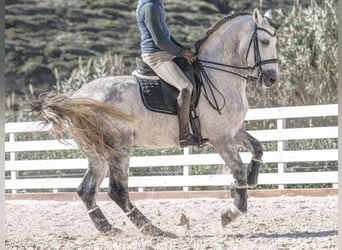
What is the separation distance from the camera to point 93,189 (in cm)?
627

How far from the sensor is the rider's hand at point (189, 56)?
6.46 meters

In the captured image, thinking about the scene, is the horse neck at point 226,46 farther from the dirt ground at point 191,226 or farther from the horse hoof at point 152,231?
the horse hoof at point 152,231

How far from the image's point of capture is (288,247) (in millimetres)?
5609

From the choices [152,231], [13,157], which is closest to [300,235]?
[152,231]

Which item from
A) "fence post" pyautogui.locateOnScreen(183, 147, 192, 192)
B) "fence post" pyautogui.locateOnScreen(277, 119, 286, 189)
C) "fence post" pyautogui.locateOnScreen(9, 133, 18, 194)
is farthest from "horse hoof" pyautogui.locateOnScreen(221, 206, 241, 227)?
"fence post" pyautogui.locateOnScreen(9, 133, 18, 194)

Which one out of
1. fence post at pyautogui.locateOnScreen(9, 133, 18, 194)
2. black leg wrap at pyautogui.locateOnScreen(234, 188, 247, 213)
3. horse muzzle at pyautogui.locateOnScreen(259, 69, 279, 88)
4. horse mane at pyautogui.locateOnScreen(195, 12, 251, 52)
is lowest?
fence post at pyautogui.locateOnScreen(9, 133, 18, 194)

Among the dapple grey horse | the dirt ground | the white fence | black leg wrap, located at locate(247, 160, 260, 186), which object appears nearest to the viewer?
the dirt ground

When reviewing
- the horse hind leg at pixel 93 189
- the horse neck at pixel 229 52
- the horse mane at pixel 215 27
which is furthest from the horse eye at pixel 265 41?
the horse hind leg at pixel 93 189

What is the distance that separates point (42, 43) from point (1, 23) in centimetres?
3498

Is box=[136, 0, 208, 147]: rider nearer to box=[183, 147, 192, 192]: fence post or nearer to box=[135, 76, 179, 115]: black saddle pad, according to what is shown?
box=[135, 76, 179, 115]: black saddle pad

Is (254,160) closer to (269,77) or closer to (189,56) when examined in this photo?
(269,77)

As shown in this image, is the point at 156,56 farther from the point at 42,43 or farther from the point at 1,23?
the point at 42,43

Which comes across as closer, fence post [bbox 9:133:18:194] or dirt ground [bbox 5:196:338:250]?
dirt ground [bbox 5:196:338:250]

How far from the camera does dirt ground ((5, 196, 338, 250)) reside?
5.98 meters
